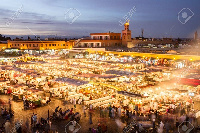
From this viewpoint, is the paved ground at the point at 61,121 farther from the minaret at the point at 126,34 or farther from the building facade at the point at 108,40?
the minaret at the point at 126,34

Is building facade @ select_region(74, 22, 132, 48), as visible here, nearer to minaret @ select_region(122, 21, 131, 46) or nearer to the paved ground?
minaret @ select_region(122, 21, 131, 46)

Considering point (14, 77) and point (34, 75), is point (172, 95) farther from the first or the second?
point (14, 77)

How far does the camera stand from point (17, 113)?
11.6 metres

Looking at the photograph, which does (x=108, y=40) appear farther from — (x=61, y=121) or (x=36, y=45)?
(x=61, y=121)

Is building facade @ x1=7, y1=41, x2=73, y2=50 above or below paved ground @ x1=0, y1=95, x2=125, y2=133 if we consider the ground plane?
above

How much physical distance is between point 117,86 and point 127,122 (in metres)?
5.49

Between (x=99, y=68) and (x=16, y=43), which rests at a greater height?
(x=16, y=43)

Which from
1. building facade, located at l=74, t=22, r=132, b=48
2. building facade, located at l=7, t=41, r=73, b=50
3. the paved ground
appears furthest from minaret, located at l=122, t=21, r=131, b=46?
the paved ground

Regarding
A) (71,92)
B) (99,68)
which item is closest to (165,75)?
(99,68)

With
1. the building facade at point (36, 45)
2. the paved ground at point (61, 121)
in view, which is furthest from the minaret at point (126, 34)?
the paved ground at point (61, 121)

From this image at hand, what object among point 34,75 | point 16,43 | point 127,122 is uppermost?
point 16,43

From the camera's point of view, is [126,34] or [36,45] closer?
[126,34]

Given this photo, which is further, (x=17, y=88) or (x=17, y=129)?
(x=17, y=88)

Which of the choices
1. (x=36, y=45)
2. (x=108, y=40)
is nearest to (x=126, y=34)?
(x=108, y=40)
